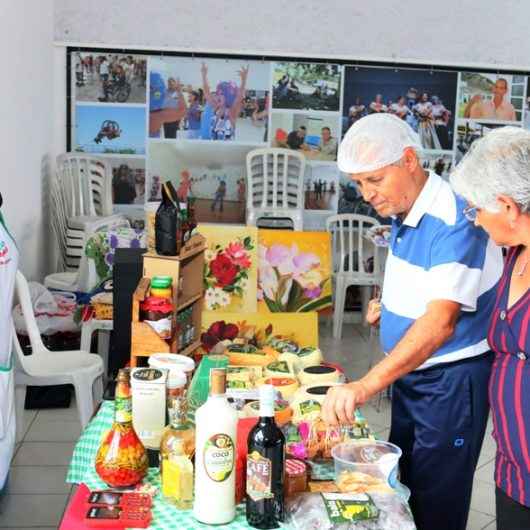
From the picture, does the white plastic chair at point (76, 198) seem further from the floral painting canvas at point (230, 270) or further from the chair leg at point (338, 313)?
the floral painting canvas at point (230, 270)

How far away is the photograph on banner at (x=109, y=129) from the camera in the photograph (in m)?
7.93

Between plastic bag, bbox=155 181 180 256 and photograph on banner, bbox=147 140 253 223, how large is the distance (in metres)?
5.04

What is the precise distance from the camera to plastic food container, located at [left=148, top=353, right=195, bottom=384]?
2.52m

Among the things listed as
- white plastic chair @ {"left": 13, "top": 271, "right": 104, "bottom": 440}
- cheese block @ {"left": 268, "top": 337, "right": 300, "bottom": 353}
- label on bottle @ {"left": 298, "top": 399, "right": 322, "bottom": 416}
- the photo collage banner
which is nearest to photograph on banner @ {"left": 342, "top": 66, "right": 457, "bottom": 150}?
the photo collage banner

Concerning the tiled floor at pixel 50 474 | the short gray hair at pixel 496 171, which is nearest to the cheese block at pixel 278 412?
the short gray hair at pixel 496 171

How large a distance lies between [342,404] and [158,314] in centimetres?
82

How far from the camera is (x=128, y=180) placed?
8.05 meters

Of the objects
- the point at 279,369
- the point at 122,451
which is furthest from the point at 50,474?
the point at 122,451

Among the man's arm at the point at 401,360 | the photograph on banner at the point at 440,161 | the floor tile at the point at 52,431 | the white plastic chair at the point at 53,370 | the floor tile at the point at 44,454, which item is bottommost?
the floor tile at the point at 44,454

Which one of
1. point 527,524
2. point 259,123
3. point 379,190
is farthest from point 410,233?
point 259,123

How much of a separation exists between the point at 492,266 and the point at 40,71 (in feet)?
17.7

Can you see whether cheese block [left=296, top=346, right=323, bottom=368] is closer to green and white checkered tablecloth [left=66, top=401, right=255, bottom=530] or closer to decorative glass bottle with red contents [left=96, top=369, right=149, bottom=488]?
green and white checkered tablecloth [left=66, top=401, right=255, bottom=530]

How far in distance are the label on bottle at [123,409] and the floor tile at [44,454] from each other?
2464mm

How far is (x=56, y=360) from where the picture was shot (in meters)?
4.52
